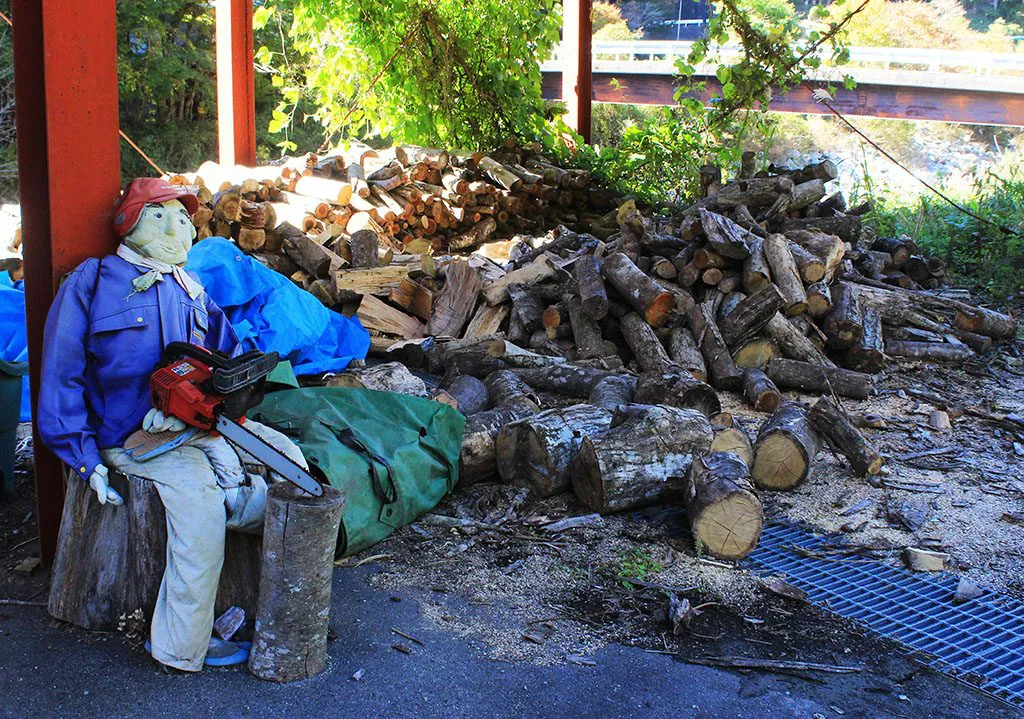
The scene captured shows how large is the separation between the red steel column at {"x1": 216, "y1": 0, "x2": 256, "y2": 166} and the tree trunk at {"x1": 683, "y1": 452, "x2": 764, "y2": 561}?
8414 millimetres

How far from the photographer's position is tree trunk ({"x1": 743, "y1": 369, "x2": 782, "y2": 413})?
21.3 feet

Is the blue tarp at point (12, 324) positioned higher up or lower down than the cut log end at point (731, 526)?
higher up

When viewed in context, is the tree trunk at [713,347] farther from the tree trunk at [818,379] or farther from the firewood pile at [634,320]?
the tree trunk at [818,379]

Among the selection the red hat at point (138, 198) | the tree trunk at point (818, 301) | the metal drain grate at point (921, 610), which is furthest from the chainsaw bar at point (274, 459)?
Answer: the tree trunk at point (818, 301)

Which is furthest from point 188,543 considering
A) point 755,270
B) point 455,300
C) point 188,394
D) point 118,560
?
point 755,270

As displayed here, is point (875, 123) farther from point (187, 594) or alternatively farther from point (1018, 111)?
point (187, 594)

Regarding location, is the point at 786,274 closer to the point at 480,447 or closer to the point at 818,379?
the point at 818,379

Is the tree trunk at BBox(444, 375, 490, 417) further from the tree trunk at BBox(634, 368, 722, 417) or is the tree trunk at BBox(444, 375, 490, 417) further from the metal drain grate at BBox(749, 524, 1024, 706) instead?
the metal drain grate at BBox(749, 524, 1024, 706)

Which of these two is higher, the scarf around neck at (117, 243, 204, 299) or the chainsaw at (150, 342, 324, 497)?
the scarf around neck at (117, 243, 204, 299)

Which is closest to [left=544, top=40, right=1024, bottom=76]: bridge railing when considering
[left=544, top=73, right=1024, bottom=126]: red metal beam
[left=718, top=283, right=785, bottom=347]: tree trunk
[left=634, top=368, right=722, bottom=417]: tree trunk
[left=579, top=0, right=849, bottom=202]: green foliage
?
[left=544, top=73, right=1024, bottom=126]: red metal beam

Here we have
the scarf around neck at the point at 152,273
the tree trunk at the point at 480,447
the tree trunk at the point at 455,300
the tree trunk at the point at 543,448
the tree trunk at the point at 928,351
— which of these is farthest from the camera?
the tree trunk at the point at 928,351

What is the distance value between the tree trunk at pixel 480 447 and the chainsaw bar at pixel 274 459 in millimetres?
1714

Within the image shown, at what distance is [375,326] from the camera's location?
7.43 meters

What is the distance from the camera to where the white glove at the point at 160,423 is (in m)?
3.41
